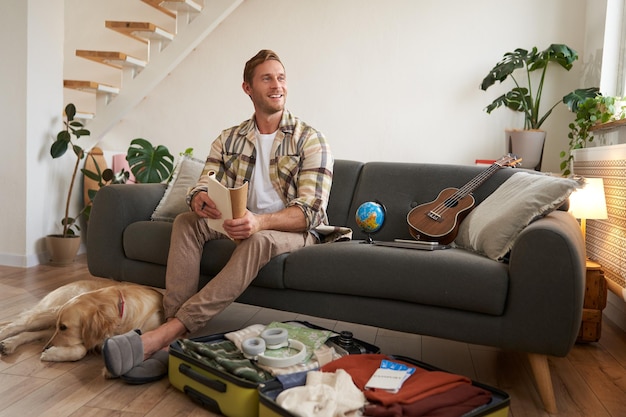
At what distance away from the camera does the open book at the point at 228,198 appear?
6.95 ft

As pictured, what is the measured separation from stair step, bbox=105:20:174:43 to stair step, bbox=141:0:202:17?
186mm

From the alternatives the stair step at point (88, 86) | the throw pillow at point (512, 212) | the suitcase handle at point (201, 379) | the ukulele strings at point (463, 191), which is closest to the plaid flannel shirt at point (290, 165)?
the ukulele strings at point (463, 191)

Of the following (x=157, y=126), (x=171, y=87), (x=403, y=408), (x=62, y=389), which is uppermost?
(x=171, y=87)

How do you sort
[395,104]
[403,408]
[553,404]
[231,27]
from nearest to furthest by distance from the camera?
1. [403,408]
2. [553,404]
3. [395,104]
4. [231,27]

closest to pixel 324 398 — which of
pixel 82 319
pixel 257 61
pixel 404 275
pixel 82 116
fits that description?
pixel 404 275

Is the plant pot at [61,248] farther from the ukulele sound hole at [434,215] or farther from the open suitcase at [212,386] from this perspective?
the ukulele sound hole at [434,215]

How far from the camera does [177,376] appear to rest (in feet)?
6.21

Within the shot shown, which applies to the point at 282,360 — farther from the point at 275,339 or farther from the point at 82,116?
the point at 82,116

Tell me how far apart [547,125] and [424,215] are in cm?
221

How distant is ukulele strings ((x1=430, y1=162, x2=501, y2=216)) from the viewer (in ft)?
8.32

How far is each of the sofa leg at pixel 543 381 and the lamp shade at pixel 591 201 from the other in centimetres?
104

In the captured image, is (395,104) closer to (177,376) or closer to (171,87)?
(171,87)

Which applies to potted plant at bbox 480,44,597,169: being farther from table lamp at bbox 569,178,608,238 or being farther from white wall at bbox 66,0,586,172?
table lamp at bbox 569,178,608,238

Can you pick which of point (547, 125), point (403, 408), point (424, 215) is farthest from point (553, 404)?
point (547, 125)
